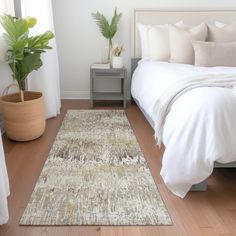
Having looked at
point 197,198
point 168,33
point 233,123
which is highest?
point 168,33

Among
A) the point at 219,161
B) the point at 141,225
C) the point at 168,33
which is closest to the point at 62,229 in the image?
the point at 141,225

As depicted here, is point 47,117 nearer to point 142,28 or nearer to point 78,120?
point 78,120

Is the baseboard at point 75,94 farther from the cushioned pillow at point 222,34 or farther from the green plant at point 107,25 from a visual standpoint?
the cushioned pillow at point 222,34

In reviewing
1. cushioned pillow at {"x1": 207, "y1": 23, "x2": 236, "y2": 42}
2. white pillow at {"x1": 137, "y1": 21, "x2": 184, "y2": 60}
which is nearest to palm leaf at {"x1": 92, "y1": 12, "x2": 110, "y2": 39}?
white pillow at {"x1": 137, "y1": 21, "x2": 184, "y2": 60}

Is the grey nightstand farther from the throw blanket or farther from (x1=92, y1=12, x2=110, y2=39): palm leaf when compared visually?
the throw blanket

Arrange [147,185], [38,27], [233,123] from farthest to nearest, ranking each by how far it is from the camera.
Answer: [38,27], [147,185], [233,123]

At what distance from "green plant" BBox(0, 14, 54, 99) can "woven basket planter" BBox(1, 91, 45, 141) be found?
19cm

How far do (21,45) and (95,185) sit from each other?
4.59 ft

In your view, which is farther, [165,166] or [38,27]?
[38,27]

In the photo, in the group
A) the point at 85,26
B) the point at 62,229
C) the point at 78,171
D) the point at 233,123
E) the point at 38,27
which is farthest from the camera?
the point at 85,26

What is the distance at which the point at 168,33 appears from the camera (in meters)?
3.55

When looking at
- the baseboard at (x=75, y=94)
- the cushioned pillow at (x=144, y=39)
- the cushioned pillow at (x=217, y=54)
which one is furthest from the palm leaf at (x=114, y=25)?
the cushioned pillow at (x=217, y=54)

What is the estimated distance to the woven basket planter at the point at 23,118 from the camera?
2.65 m

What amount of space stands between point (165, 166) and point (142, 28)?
2478 mm
